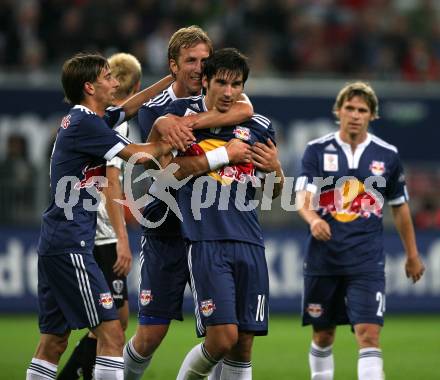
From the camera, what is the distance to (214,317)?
6297 mm

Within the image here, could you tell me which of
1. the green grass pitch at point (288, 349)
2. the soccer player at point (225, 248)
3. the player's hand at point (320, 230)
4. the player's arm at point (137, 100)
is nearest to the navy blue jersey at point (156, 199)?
the player's arm at point (137, 100)

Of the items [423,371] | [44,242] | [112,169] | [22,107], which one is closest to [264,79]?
[22,107]

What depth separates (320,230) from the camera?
769 cm

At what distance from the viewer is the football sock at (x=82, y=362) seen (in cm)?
744

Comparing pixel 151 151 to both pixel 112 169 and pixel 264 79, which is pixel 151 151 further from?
pixel 264 79

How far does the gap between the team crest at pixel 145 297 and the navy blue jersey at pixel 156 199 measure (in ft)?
1.33

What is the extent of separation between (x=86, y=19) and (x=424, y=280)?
6.77 m

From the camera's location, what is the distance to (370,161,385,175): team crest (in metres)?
8.12

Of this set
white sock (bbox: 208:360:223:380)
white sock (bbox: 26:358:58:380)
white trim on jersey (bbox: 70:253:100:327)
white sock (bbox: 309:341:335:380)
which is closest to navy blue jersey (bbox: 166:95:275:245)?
white trim on jersey (bbox: 70:253:100:327)

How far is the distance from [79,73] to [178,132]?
30.7 inches

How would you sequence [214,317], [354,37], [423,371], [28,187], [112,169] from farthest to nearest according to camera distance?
[354,37] → [28,187] → [423,371] → [112,169] → [214,317]

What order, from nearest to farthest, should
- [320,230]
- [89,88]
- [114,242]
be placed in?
1. [89,88]
2. [320,230]
3. [114,242]

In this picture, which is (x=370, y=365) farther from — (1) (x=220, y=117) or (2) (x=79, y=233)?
(2) (x=79, y=233)

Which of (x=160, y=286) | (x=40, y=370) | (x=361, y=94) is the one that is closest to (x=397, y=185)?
(x=361, y=94)
